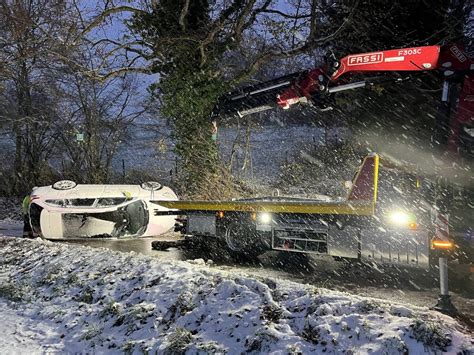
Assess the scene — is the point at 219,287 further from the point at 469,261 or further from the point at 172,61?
the point at 172,61

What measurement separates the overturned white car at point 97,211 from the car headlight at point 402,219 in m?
5.31

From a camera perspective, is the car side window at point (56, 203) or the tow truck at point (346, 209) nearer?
the tow truck at point (346, 209)

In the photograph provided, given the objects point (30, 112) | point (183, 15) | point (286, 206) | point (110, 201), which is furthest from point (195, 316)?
point (30, 112)

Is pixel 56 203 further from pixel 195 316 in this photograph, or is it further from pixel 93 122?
pixel 93 122

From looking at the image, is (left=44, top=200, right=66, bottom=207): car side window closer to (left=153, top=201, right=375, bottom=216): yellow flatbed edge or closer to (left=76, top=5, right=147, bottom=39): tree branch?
(left=153, top=201, right=375, bottom=216): yellow flatbed edge

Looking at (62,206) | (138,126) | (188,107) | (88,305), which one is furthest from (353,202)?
(138,126)

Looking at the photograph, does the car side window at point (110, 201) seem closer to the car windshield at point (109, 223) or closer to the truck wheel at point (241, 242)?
the car windshield at point (109, 223)

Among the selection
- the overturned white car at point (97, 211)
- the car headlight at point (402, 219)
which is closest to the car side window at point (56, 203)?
the overturned white car at point (97, 211)

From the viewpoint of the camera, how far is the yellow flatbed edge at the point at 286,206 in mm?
6500

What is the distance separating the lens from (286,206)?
295 inches

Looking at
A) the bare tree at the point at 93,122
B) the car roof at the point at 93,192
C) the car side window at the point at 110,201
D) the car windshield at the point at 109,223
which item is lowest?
the car windshield at the point at 109,223

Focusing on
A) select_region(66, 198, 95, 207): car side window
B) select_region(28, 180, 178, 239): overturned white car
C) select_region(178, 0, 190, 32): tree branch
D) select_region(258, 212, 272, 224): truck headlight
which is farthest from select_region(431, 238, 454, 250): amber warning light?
select_region(178, 0, 190, 32): tree branch

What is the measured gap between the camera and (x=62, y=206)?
34.8 ft

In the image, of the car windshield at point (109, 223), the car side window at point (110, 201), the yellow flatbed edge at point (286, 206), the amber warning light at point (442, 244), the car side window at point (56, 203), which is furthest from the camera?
the car windshield at point (109, 223)
